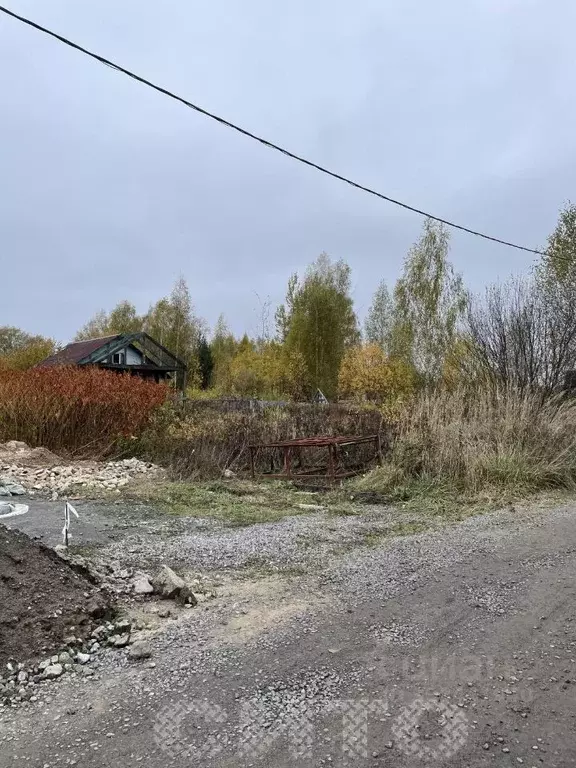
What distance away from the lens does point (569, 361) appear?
12219mm

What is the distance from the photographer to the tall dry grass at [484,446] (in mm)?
8500

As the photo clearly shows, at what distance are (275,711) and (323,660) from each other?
53 centimetres

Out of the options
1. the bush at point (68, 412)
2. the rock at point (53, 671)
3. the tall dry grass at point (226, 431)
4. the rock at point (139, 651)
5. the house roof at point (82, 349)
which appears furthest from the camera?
the house roof at point (82, 349)

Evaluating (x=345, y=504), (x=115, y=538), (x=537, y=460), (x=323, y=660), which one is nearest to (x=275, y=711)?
(x=323, y=660)

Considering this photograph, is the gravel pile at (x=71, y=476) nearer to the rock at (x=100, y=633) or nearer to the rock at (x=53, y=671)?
the rock at (x=100, y=633)

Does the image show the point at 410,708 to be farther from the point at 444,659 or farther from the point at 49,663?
the point at 49,663

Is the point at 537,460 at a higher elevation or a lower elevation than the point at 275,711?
higher

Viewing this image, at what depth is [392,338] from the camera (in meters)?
26.0

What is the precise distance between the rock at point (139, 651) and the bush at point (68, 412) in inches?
358

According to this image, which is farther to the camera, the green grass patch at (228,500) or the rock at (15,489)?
the rock at (15,489)

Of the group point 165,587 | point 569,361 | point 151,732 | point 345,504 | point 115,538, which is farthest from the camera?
point 569,361

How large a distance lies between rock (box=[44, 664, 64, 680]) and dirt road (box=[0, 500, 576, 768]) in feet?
0.20

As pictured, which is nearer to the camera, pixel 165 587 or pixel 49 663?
pixel 49 663

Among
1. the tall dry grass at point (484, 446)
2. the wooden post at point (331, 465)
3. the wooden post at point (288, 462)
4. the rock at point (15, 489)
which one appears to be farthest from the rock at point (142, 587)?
the wooden post at point (288, 462)
